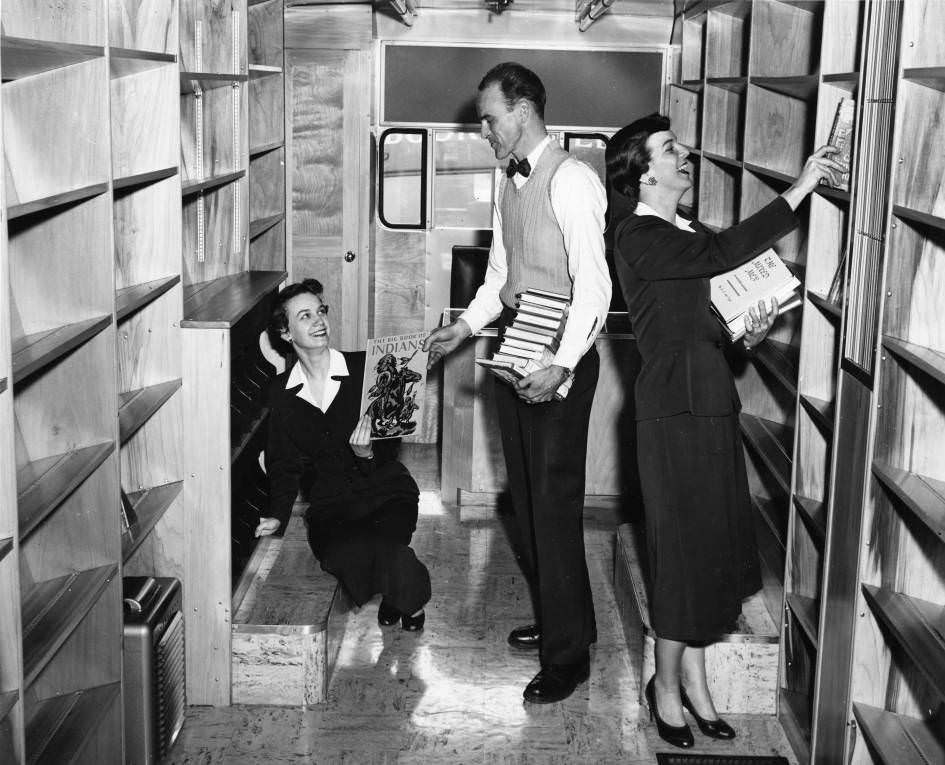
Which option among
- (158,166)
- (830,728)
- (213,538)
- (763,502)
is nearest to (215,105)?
(158,166)

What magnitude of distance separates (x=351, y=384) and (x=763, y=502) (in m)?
1.60

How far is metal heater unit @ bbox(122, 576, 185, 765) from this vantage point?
3486 mm

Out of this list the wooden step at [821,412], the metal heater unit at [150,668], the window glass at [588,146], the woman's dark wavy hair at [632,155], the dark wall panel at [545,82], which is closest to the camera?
the metal heater unit at [150,668]

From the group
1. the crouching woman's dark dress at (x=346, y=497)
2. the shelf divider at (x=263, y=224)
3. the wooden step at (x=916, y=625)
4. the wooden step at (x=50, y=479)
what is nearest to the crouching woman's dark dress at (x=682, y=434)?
the wooden step at (x=916, y=625)

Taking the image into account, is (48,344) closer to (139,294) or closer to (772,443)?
(139,294)

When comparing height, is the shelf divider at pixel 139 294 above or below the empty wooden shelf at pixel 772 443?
above

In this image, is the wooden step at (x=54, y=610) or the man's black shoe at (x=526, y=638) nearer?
the wooden step at (x=54, y=610)

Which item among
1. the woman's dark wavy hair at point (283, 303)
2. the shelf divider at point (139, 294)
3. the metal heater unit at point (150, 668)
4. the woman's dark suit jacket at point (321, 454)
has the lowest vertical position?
the metal heater unit at point (150, 668)

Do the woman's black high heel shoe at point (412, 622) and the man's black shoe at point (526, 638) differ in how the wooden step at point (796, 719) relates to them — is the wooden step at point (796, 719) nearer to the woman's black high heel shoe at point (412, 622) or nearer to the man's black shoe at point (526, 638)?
the man's black shoe at point (526, 638)

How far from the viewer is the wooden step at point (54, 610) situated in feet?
8.83

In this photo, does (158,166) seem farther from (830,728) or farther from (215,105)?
(830,728)

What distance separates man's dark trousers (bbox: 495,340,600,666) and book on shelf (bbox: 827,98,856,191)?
1.00 meters

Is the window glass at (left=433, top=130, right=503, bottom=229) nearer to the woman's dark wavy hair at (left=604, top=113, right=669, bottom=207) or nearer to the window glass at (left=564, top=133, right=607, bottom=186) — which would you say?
the window glass at (left=564, top=133, right=607, bottom=186)

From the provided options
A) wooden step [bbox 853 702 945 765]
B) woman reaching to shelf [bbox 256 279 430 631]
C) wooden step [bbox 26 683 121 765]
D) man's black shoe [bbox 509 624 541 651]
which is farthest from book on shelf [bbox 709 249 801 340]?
wooden step [bbox 26 683 121 765]
